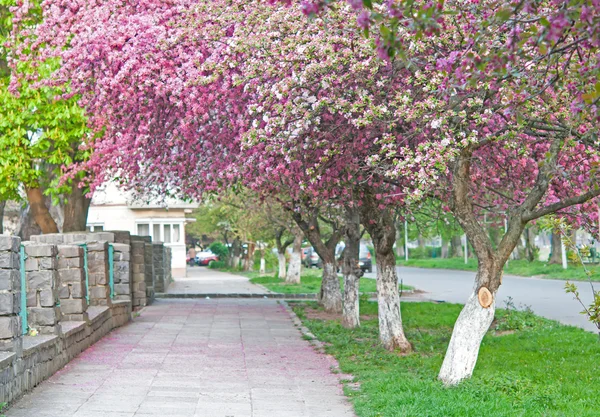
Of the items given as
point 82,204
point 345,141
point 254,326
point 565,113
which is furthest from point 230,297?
point 565,113

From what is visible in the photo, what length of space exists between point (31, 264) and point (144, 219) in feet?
119

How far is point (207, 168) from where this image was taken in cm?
1557

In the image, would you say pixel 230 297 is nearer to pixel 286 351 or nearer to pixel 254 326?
pixel 254 326

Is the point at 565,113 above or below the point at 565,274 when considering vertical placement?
above

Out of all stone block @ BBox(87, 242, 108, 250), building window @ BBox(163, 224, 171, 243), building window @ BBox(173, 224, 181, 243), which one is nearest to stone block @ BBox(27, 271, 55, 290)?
stone block @ BBox(87, 242, 108, 250)

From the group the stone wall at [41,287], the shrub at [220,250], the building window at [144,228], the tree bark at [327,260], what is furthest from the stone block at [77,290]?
the shrub at [220,250]

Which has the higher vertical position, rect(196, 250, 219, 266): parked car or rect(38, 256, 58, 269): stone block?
rect(38, 256, 58, 269): stone block

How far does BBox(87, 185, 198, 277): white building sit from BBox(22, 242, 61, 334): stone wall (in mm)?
33285

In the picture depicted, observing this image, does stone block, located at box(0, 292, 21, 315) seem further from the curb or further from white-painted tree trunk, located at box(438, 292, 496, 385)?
the curb

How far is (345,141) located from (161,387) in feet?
12.2

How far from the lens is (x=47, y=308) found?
11141 millimetres

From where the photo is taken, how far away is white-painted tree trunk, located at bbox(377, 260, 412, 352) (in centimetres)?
1423

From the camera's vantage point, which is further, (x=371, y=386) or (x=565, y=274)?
(x=565, y=274)

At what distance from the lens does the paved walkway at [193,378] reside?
358 inches
